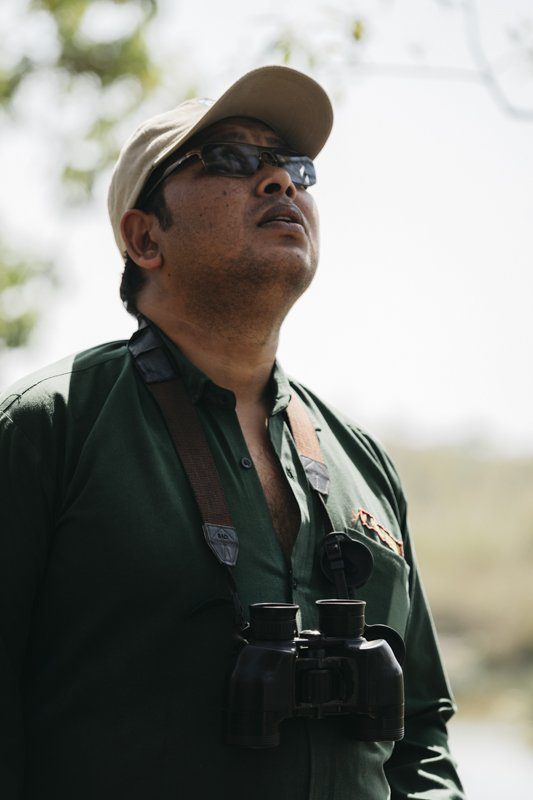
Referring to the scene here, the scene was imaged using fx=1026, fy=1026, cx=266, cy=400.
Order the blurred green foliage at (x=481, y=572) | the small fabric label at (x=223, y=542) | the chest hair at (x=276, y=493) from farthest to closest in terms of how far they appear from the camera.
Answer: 1. the blurred green foliage at (x=481, y=572)
2. the chest hair at (x=276, y=493)
3. the small fabric label at (x=223, y=542)

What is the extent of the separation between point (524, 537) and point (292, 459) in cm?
2595

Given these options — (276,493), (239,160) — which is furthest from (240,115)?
(276,493)

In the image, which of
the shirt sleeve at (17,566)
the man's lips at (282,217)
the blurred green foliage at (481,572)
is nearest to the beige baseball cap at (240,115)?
the man's lips at (282,217)

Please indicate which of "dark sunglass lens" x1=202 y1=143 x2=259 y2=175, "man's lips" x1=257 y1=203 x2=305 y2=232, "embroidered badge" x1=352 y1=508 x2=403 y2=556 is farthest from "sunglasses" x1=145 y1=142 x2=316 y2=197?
"embroidered badge" x1=352 y1=508 x2=403 y2=556

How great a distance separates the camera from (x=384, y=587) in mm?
2779

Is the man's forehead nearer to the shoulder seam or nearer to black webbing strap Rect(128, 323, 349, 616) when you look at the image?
black webbing strap Rect(128, 323, 349, 616)

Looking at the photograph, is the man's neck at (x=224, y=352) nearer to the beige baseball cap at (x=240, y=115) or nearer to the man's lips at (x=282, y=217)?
the man's lips at (x=282, y=217)

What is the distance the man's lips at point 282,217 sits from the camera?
9.60 feet

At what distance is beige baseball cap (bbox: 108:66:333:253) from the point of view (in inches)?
119

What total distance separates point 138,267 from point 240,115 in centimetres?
56

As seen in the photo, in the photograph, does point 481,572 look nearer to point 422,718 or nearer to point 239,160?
point 422,718

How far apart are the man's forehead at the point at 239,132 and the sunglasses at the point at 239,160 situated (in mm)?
44

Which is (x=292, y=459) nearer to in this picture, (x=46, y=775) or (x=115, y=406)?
(x=115, y=406)

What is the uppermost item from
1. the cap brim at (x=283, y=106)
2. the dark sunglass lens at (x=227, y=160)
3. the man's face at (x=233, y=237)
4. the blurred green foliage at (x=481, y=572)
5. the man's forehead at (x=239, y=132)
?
the cap brim at (x=283, y=106)
